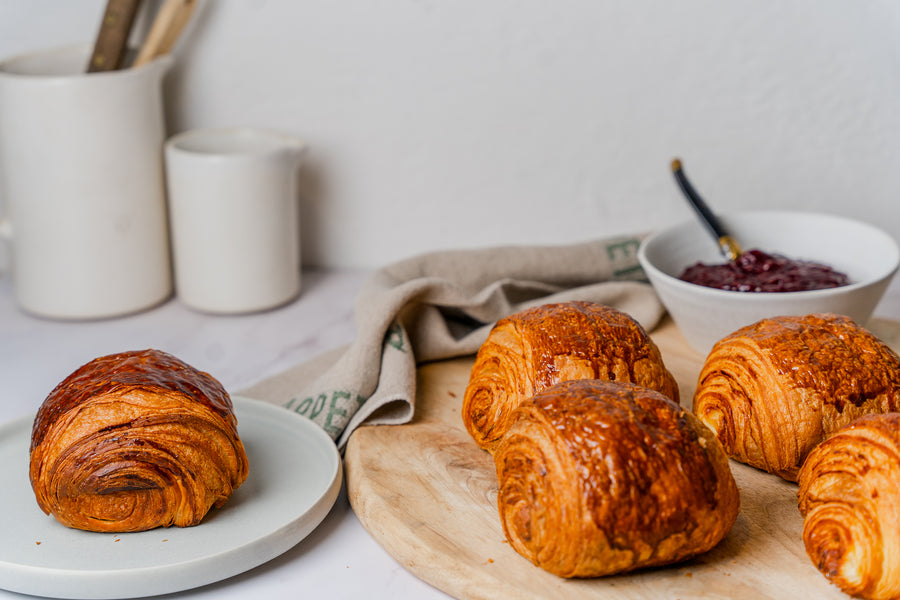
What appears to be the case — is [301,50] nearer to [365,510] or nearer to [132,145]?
[132,145]

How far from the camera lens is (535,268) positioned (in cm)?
175

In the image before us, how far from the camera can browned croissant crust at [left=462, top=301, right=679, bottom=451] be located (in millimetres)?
1175

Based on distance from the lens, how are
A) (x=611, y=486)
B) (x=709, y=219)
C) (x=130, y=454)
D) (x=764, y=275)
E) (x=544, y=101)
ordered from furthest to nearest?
(x=544, y=101)
(x=709, y=219)
(x=764, y=275)
(x=130, y=454)
(x=611, y=486)

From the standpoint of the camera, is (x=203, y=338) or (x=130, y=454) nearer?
(x=130, y=454)

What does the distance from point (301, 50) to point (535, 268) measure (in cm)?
67

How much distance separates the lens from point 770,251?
1.73m

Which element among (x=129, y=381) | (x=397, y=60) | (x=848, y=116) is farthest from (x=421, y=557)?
(x=848, y=116)

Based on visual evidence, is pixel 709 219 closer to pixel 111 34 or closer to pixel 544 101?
pixel 544 101

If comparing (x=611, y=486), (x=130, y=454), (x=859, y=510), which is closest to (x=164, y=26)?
(x=130, y=454)

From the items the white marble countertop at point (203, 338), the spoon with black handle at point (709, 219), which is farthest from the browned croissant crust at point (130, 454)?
the spoon with black handle at point (709, 219)

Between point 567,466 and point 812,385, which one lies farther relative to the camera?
point 812,385

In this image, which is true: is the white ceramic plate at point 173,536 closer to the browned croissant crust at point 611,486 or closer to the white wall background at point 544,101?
the browned croissant crust at point 611,486

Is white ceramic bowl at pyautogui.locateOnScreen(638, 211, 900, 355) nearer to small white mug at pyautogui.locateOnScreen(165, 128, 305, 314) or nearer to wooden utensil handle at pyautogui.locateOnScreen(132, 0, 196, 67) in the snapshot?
small white mug at pyautogui.locateOnScreen(165, 128, 305, 314)

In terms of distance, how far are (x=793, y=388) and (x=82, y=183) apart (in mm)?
1302
